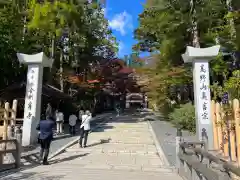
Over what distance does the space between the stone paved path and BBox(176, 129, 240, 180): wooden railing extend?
17.9 inches

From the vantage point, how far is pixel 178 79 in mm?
19547

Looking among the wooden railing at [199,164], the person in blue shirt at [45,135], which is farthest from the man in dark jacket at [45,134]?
the wooden railing at [199,164]

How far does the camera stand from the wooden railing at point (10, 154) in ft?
27.7

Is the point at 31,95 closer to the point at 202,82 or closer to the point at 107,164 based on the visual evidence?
the point at 107,164

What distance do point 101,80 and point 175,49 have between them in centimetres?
1042

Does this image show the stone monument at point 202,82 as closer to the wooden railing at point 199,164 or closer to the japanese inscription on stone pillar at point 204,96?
the japanese inscription on stone pillar at point 204,96

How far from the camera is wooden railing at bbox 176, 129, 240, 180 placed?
4.78 m

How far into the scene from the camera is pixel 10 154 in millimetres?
8945

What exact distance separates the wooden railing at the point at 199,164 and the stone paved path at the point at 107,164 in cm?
46

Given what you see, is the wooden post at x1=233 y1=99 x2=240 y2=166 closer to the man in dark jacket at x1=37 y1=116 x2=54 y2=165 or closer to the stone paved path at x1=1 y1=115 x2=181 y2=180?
the stone paved path at x1=1 y1=115 x2=181 y2=180

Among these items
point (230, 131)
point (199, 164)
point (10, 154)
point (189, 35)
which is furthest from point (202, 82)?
point (10, 154)

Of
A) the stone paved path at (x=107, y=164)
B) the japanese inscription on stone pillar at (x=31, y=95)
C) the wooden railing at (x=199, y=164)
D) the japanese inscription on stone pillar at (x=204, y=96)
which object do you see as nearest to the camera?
the wooden railing at (x=199, y=164)

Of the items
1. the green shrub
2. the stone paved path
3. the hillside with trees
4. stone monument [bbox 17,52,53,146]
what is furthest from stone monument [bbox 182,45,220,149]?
stone monument [bbox 17,52,53,146]

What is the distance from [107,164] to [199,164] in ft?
13.4
